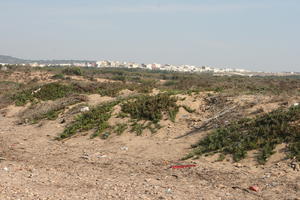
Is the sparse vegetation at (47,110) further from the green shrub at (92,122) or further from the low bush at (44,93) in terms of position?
the green shrub at (92,122)

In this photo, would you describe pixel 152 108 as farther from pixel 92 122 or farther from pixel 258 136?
pixel 258 136

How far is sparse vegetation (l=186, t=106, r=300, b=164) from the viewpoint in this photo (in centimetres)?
813

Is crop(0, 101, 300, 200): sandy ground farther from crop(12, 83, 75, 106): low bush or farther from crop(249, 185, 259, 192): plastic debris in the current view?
crop(12, 83, 75, 106): low bush

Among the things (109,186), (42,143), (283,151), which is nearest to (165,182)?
(109,186)

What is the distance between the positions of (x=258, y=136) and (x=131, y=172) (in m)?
3.53

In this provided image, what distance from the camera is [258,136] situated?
341 inches

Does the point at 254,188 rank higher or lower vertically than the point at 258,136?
lower

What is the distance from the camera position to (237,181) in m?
7.01

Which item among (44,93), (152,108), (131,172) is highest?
(152,108)

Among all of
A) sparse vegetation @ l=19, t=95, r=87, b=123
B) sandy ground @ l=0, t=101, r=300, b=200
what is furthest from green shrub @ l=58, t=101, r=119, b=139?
sparse vegetation @ l=19, t=95, r=87, b=123

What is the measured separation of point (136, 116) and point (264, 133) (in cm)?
514

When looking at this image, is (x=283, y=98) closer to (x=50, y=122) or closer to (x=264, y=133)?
(x=264, y=133)

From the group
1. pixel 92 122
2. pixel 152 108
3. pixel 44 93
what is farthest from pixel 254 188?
pixel 44 93

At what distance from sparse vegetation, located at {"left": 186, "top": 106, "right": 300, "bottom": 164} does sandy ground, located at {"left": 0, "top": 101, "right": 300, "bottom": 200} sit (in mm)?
377
